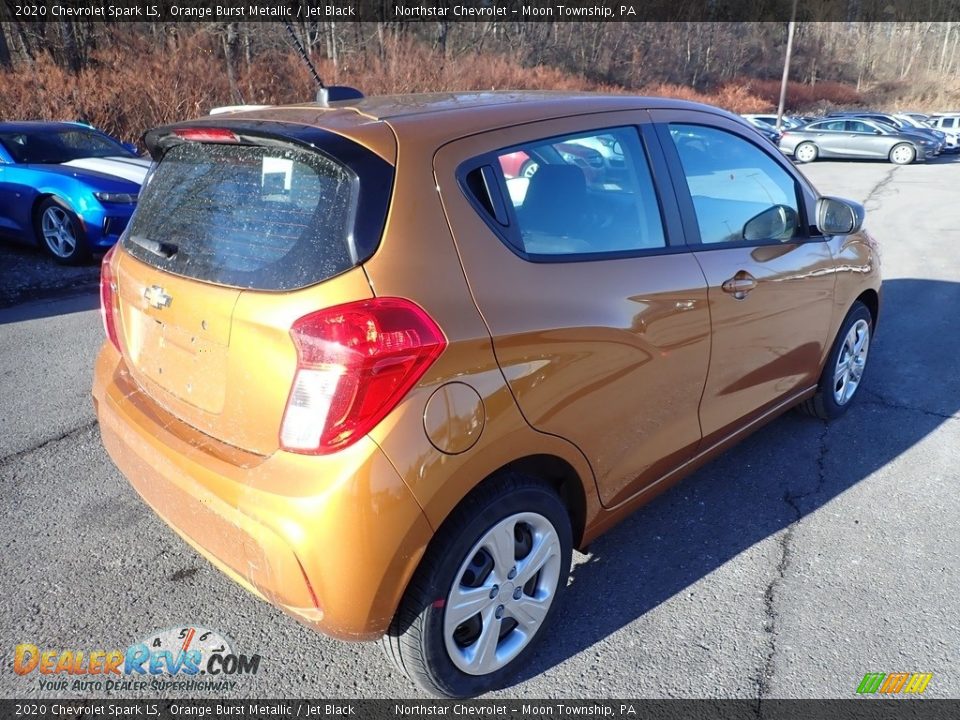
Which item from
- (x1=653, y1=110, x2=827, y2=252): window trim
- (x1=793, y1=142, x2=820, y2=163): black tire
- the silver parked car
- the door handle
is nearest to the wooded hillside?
(x1=793, y1=142, x2=820, y2=163): black tire

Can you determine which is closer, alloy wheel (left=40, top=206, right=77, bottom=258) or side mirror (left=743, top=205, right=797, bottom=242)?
side mirror (left=743, top=205, right=797, bottom=242)

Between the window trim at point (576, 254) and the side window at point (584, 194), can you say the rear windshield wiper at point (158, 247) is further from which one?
the side window at point (584, 194)

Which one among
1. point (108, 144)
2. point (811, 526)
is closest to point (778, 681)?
point (811, 526)

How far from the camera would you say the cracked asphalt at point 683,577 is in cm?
244

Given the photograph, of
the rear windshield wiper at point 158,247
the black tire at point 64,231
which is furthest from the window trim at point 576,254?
the black tire at point 64,231

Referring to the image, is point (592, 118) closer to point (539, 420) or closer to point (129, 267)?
point (539, 420)

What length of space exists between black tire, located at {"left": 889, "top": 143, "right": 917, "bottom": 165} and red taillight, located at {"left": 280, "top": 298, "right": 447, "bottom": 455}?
27.8 metres

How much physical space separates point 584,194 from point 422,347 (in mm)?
1020

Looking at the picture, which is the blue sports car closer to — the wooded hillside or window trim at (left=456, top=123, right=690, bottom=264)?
window trim at (left=456, top=123, right=690, bottom=264)

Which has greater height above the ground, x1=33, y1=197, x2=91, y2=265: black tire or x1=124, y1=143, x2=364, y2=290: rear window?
x1=124, y1=143, x2=364, y2=290: rear window

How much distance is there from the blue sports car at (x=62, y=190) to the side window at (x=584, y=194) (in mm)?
5920

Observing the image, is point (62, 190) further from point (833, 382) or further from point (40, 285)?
point (833, 382)

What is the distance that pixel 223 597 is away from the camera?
9.02 ft

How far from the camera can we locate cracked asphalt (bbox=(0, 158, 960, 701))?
244 cm
